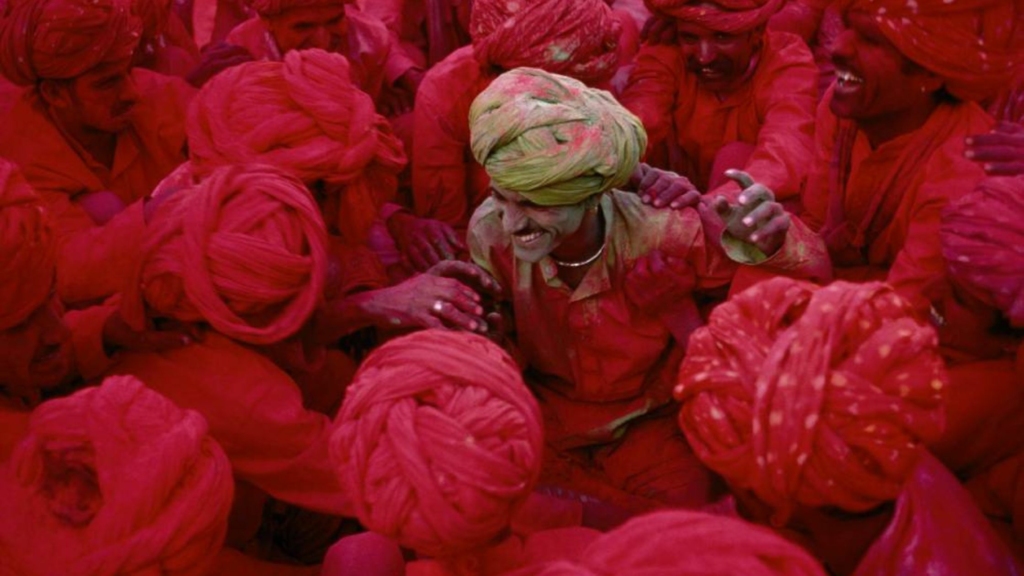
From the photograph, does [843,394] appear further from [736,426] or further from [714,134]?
[714,134]

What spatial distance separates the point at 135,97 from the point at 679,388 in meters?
2.42

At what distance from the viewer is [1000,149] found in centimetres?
262

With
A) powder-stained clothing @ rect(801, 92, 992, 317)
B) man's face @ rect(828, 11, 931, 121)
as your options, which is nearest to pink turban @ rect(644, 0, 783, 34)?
powder-stained clothing @ rect(801, 92, 992, 317)

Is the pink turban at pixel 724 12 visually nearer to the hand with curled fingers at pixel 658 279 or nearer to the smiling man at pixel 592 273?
the smiling man at pixel 592 273

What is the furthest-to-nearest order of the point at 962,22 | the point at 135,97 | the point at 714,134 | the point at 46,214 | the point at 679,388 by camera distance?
the point at 714,134 < the point at 135,97 < the point at 962,22 < the point at 46,214 < the point at 679,388

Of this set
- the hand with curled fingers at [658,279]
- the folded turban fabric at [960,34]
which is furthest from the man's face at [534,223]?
the folded turban fabric at [960,34]

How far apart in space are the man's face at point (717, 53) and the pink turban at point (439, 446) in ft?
7.52

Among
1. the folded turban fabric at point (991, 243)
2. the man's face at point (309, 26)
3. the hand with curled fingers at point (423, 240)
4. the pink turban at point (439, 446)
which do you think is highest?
the folded turban fabric at point (991, 243)

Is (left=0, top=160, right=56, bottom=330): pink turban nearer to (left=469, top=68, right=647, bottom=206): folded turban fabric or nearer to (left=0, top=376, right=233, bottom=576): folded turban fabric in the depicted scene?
(left=0, top=376, right=233, bottom=576): folded turban fabric

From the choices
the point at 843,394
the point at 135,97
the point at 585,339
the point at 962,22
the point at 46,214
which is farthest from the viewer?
the point at 135,97

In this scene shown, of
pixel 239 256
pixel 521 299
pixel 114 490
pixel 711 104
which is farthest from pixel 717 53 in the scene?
pixel 114 490

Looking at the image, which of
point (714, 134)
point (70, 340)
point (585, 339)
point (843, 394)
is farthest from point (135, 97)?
point (843, 394)

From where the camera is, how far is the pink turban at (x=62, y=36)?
11.0 feet

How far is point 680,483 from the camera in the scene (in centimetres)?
306
